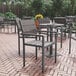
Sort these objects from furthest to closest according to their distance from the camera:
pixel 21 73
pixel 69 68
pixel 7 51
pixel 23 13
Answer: pixel 23 13
pixel 7 51
pixel 69 68
pixel 21 73

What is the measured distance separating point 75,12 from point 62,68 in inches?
370

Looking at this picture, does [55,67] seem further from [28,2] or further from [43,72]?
[28,2]

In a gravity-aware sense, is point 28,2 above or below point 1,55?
above

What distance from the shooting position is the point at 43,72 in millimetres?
3404

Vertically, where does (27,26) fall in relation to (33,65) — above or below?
above

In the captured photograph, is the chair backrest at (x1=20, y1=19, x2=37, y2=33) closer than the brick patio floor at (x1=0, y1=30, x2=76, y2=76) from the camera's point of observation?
No

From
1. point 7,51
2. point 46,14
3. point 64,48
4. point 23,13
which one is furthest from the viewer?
point 23,13

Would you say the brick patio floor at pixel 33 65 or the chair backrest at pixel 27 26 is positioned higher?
the chair backrest at pixel 27 26

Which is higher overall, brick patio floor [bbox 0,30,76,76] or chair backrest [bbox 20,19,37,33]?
chair backrest [bbox 20,19,37,33]

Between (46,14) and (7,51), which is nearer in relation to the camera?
(7,51)

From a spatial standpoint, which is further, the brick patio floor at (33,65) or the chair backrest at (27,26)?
the chair backrest at (27,26)

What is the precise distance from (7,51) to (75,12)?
8513mm

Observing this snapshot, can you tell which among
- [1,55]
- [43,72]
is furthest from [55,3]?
[43,72]

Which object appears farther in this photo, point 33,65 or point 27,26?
point 27,26
